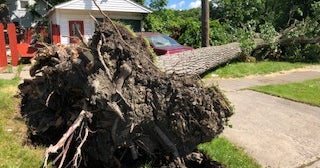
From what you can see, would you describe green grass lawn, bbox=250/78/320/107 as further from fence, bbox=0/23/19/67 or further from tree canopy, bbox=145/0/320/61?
fence, bbox=0/23/19/67

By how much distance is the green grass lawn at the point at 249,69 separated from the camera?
11.2 metres

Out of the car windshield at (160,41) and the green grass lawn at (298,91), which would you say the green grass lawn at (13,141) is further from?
the car windshield at (160,41)

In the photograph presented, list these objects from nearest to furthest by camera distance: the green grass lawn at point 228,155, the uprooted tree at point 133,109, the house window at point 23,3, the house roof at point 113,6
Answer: the uprooted tree at point 133,109 → the green grass lawn at point 228,155 → the house roof at point 113,6 → the house window at point 23,3

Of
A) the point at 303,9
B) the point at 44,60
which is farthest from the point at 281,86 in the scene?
the point at 303,9

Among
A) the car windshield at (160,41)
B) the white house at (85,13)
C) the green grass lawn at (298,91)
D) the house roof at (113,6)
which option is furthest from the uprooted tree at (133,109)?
the house roof at (113,6)

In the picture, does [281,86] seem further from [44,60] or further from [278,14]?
[278,14]

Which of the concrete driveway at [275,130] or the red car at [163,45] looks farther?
the red car at [163,45]

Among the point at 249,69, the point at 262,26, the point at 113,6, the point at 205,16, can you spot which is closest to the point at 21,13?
the point at 113,6

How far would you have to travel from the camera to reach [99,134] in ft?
14.2

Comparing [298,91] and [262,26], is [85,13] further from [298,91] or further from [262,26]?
[298,91]

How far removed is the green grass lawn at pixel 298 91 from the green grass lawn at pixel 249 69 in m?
1.99

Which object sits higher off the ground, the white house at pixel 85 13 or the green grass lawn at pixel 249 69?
the white house at pixel 85 13

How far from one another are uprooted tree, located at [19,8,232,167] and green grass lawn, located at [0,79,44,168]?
10.2 inches

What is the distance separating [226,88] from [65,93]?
520cm
